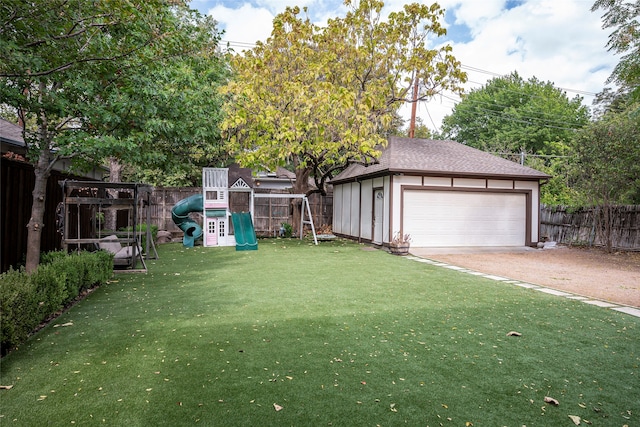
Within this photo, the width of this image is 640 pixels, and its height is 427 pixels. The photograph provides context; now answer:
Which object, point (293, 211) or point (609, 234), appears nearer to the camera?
point (609, 234)

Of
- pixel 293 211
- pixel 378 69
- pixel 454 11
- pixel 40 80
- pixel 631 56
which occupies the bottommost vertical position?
pixel 293 211

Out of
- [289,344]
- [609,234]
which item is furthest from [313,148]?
[609,234]

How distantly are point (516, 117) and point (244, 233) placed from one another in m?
30.3

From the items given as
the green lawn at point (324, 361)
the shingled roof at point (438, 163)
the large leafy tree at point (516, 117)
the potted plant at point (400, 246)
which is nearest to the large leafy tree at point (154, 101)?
the green lawn at point (324, 361)

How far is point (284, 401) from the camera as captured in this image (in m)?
2.58

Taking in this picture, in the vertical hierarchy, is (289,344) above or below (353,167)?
below

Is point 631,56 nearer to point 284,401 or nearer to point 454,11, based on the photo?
point 454,11

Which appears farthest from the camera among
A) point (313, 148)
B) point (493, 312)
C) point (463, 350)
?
point (313, 148)

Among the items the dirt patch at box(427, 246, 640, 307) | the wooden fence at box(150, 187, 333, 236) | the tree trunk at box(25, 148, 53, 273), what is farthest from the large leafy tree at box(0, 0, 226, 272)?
the wooden fence at box(150, 187, 333, 236)

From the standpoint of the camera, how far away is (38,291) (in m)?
3.98

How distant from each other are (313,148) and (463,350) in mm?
9075

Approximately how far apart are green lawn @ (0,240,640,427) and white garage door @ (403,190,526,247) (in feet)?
20.3

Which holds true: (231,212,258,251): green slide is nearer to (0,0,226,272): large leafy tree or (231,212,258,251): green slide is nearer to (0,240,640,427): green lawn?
(0,0,226,272): large leafy tree

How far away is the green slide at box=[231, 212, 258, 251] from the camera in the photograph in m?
11.2
